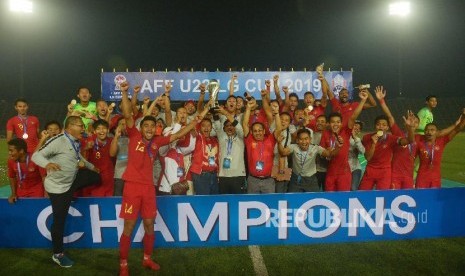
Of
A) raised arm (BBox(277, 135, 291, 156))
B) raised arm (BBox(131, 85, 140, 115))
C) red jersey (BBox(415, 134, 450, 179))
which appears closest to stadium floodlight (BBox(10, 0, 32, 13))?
raised arm (BBox(131, 85, 140, 115))

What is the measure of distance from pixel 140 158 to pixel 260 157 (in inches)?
75.7

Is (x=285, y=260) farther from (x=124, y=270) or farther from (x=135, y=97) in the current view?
(x=135, y=97)

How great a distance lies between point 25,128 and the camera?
755 cm

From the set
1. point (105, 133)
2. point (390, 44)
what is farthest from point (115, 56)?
point (105, 133)

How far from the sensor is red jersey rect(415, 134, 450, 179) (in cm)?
630

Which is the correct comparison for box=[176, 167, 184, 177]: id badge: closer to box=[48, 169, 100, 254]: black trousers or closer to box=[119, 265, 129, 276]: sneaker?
box=[48, 169, 100, 254]: black trousers

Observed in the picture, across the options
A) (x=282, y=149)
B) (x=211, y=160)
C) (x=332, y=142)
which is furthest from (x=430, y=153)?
(x=211, y=160)

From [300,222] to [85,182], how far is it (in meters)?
2.89

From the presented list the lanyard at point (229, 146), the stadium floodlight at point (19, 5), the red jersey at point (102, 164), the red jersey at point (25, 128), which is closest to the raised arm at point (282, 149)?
the lanyard at point (229, 146)

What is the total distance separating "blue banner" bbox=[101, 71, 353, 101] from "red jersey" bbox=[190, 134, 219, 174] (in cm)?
1412

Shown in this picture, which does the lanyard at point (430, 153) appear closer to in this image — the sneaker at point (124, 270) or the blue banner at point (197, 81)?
the sneaker at point (124, 270)

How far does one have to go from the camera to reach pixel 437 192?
17.9ft

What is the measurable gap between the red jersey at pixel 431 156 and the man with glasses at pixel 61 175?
17.3 feet

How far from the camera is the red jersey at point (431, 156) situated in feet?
20.7
